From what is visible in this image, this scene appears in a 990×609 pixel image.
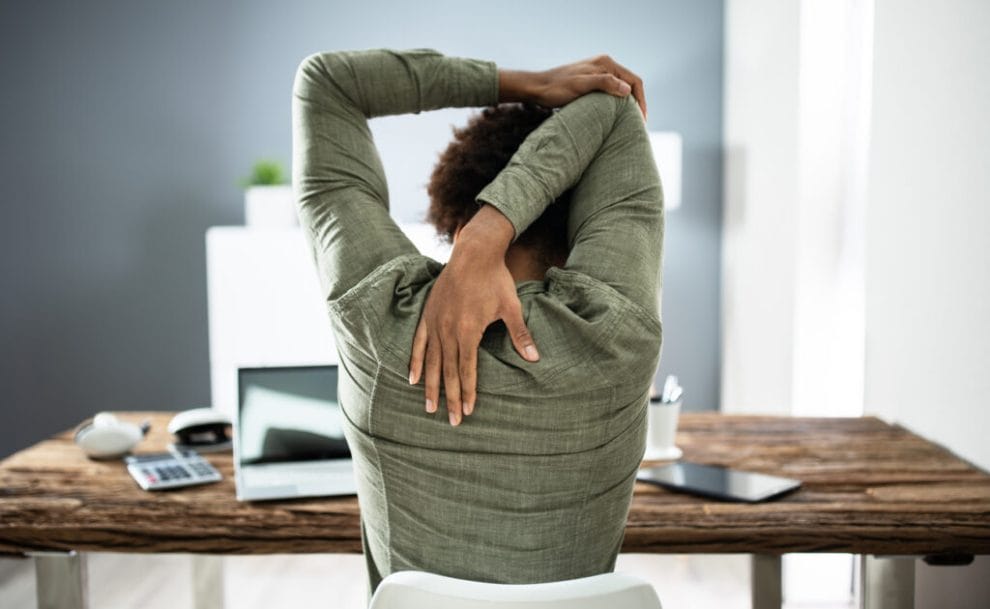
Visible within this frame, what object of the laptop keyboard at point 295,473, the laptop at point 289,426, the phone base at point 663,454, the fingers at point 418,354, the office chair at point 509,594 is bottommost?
the phone base at point 663,454

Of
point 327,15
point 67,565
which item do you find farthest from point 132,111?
point 67,565

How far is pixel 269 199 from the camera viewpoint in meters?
3.50

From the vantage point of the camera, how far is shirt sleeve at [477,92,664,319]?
86 cm

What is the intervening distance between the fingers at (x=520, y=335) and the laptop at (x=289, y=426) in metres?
0.77

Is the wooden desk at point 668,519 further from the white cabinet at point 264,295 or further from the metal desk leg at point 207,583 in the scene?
the white cabinet at point 264,295

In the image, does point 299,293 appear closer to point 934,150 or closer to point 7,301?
point 7,301

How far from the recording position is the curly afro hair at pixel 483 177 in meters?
1.00

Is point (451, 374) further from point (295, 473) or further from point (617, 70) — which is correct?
point (295, 473)

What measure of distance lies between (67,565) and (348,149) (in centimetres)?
93

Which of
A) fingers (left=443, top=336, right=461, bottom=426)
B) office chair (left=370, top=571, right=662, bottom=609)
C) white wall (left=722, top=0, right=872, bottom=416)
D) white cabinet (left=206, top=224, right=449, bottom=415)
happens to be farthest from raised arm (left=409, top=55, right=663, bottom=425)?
white cabinet (left=206, top=224, right=449, bottom=415)

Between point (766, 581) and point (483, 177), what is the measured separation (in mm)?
860

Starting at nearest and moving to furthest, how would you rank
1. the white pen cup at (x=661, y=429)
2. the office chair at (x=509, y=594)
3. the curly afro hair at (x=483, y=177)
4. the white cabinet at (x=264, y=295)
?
the office chair at (x=509, y=594), the curly afro hair at (x=483, y=177), the white pen cup at (x=661, y=429), the white cabinet at (x=264, y=295)

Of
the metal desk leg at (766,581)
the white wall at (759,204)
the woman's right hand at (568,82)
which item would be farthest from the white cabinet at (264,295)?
the woman's right hand at (568,82)

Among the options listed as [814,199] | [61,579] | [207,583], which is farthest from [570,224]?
[814,199]
